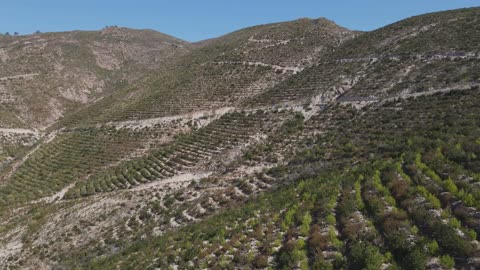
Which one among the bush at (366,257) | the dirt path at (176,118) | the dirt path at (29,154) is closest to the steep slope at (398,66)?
the dirt path at (176,118)

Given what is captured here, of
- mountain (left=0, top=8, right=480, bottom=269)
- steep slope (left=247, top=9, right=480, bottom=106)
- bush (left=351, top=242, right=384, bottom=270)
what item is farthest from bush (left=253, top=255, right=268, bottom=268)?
steep slope (left=247, top=9, right=480, bottom=106)

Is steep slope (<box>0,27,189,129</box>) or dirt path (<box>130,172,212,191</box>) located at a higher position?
steep slope (<box>0,27,189,129</box>)

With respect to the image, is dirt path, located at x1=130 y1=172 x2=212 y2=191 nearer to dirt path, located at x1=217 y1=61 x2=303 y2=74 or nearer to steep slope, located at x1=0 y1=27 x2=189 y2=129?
dirt path, located at x1=217 y1=61 x2=303 y2=74

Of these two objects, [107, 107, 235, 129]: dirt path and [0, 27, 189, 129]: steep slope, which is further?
[0, 27, 189, 129]: steep slope

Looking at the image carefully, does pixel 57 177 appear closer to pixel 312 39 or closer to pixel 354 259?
pixel 354 259

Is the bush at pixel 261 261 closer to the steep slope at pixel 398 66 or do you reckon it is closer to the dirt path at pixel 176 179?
the dirt path at pixel 176 179

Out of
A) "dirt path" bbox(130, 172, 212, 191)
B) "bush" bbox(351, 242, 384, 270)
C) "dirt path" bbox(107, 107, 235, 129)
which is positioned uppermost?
"dirt path" bbox(107, 107, 235, 129)
